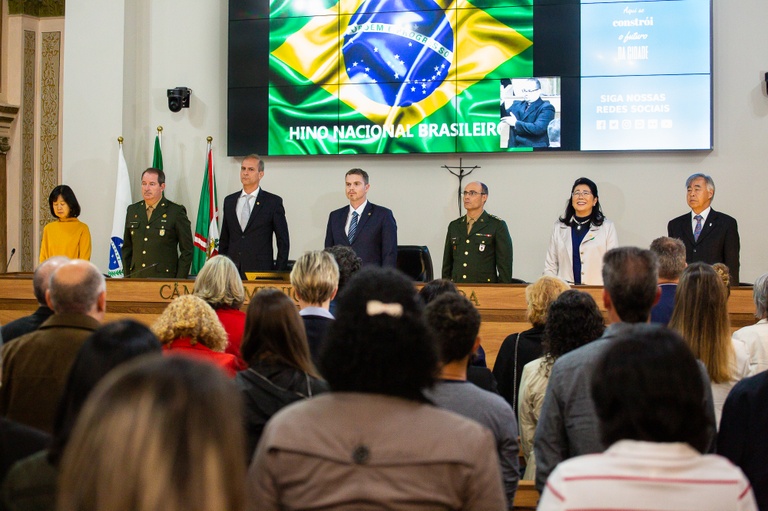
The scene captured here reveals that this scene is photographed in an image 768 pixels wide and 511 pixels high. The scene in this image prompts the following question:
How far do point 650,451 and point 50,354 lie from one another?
170 centimetres

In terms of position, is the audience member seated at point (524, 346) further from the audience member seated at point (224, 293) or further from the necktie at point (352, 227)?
the necktie at point (352, 227)

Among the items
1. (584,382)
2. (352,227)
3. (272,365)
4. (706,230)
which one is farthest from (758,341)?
(352,227)

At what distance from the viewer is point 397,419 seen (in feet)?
5.04

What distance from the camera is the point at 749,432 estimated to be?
2352mm

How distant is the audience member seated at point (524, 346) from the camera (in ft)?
11.5

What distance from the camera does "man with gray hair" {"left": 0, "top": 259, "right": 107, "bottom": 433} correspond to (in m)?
2.46

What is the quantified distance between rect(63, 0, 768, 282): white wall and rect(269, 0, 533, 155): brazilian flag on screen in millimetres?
→ 265

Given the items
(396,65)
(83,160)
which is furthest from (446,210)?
(83,160)

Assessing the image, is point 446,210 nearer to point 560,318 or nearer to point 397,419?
point 560,318

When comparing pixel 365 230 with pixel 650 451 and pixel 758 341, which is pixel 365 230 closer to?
pixel 758 341

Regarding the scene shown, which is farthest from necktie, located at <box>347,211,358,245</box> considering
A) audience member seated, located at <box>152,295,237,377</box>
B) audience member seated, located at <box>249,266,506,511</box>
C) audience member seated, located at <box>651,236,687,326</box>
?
audience member seated, located at <box>249,266,506,511</box>

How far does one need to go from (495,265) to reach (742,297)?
Result: 1.94 meters

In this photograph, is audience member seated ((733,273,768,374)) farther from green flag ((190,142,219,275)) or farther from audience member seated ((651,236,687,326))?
green flag ((190,142,219,275))

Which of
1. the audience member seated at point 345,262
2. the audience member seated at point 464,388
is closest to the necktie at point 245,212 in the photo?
the audience member seated at point 345,262
